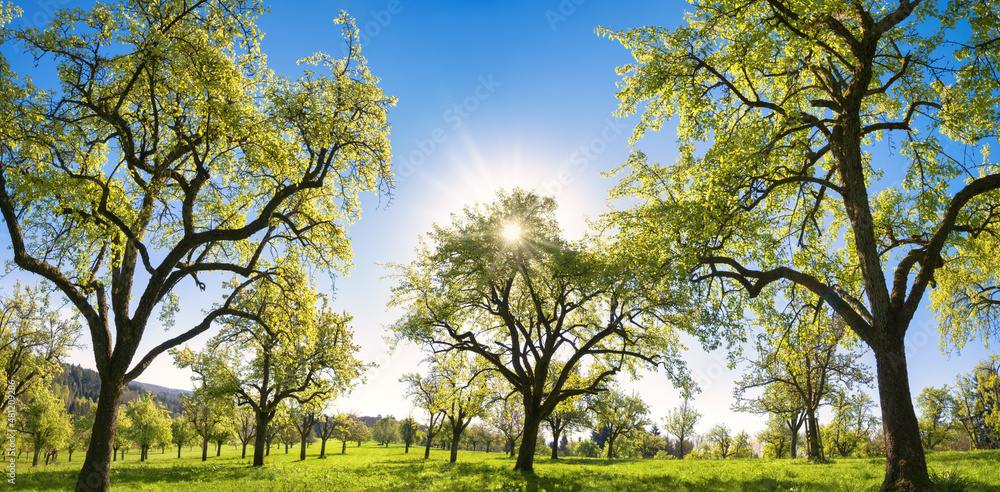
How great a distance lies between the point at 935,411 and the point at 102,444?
265 ft

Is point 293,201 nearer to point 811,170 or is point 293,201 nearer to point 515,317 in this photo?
point 515,317

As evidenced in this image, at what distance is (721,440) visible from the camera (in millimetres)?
77125

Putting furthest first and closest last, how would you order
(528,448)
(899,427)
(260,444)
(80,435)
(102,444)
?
(80,435), (260,444), (528,448), (102,444), (899,427)

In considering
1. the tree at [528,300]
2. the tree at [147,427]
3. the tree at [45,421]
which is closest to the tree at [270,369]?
the tree at [528,300]

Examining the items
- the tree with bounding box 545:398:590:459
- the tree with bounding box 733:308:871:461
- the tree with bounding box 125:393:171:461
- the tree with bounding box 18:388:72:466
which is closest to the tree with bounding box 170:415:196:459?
the tree with bounding box 125:393:171:461

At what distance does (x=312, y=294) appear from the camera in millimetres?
16547

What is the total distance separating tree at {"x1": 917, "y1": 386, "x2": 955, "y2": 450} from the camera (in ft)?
175

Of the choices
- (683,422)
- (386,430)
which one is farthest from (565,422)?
(386,430)

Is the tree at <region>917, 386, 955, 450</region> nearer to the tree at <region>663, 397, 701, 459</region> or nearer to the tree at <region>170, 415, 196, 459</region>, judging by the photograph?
the tree at <region>663, 397, 701, 459</region>

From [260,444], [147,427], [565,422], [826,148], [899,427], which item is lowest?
[147,427]

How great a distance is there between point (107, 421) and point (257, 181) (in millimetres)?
8816

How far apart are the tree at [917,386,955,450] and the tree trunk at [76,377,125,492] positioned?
78.6 meters

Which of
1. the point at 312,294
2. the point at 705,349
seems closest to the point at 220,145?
the point at 312,294

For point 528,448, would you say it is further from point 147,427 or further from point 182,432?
point 182,432
